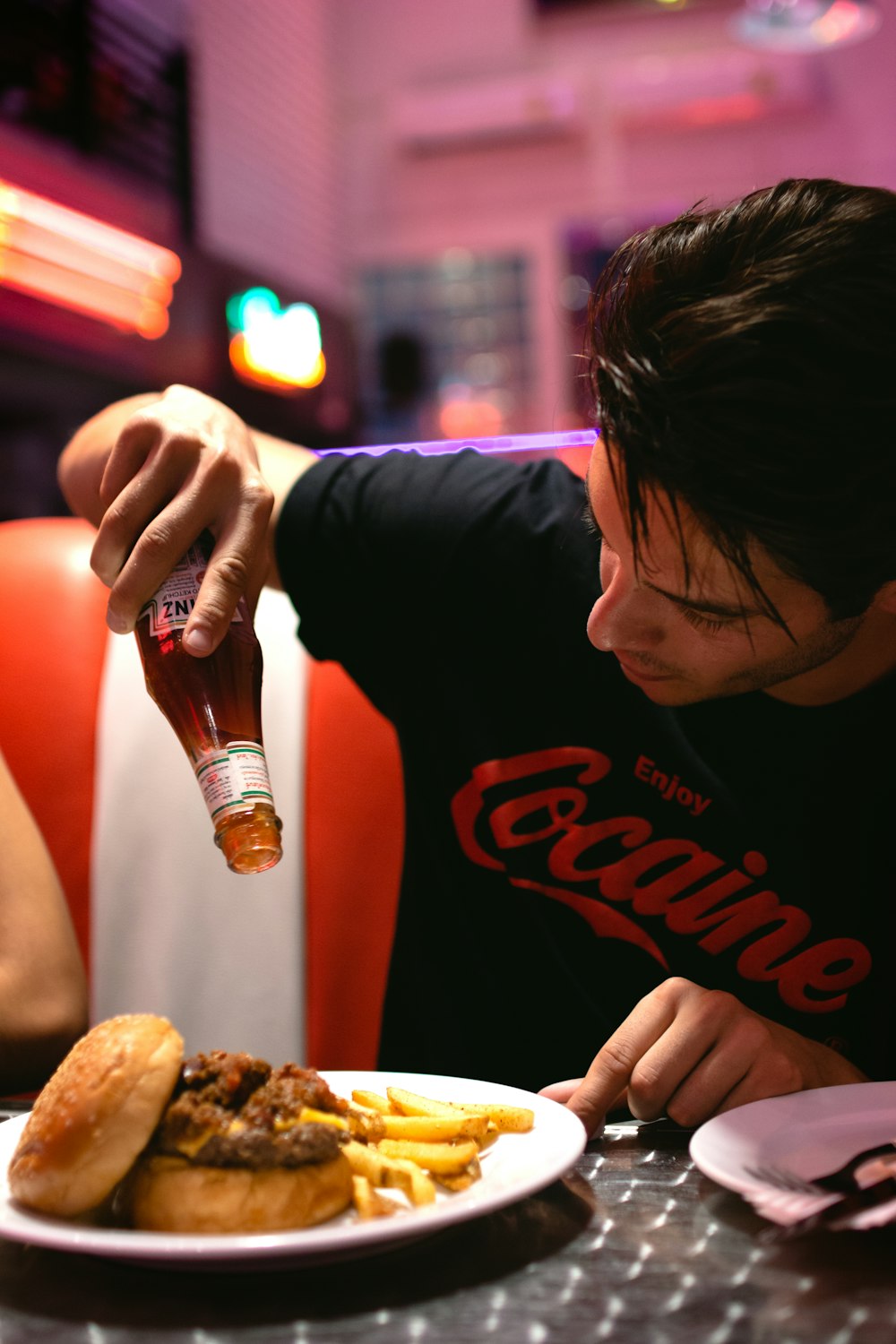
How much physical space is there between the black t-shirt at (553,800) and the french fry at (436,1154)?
1.87ft

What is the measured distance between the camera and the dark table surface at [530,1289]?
59 centimetres

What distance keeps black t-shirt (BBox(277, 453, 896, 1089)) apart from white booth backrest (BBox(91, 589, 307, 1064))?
0.22 m

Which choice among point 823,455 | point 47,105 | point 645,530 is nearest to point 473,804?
point 645,530

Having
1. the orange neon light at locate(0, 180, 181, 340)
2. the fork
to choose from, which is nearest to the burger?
the fork

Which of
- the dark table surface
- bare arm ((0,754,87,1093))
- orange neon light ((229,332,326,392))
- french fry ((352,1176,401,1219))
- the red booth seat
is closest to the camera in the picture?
the dark table surface

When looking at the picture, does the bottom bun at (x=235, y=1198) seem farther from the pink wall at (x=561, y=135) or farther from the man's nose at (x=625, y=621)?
the pink wall at (x=561, y=135)

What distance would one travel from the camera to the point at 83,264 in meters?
4.23

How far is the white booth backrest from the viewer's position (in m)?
1.68

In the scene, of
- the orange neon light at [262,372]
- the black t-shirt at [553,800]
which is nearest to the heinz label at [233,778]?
the black t-shirt at [553,800]

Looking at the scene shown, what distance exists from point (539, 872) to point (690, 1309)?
756 mm

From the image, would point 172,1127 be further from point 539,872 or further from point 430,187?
point 430,187

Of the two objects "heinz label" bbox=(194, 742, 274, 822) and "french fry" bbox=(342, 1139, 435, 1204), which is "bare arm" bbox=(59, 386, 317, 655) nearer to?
"heinz label" bbox=(194, 742, 274, 822)

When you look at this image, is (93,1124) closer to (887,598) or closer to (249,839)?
(249,839)

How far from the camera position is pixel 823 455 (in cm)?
95
